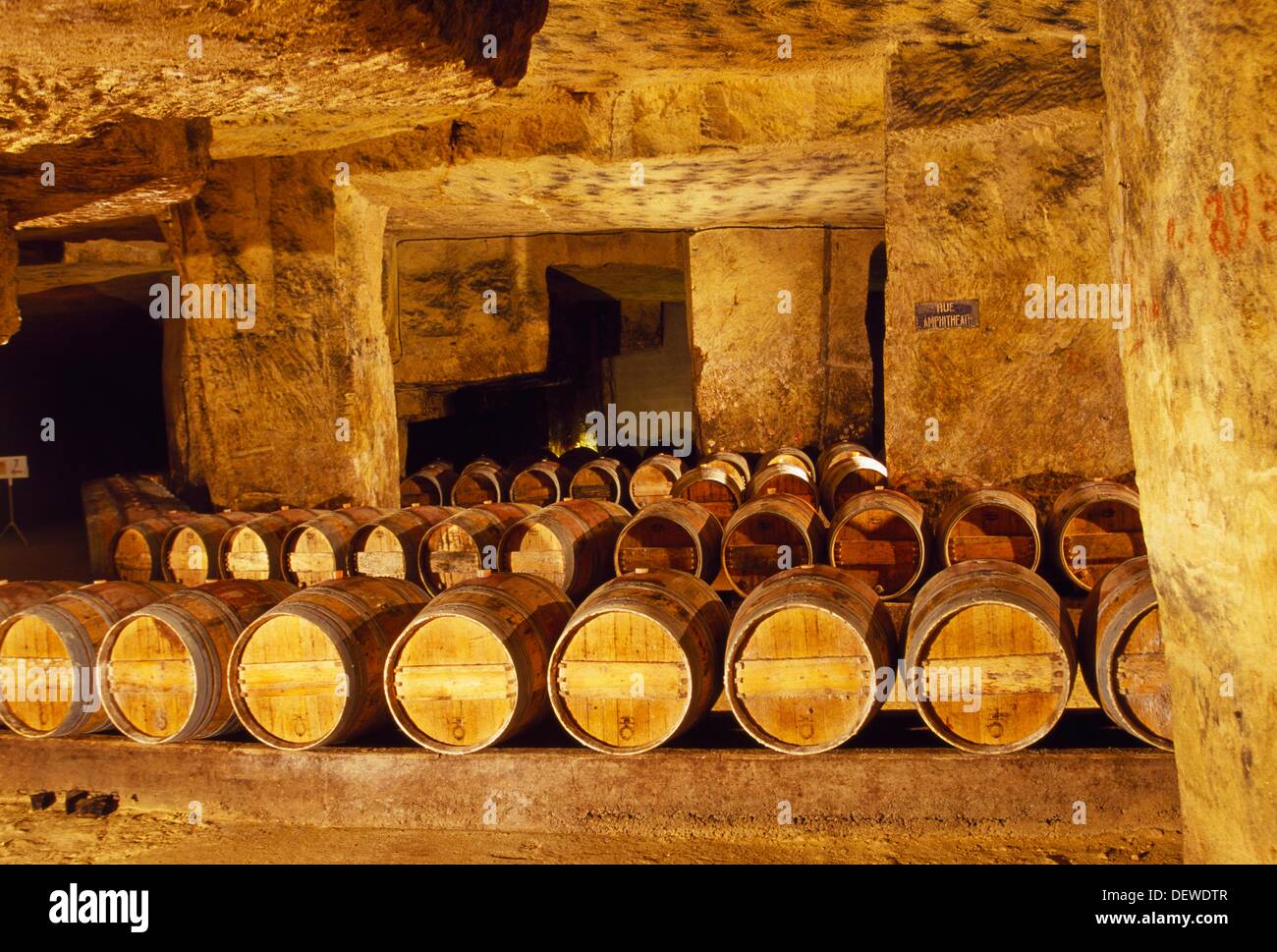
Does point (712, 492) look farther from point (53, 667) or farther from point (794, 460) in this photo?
point (53, 667)

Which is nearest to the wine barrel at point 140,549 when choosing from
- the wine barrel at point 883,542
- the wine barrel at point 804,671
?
the wine barrel at point 883,542

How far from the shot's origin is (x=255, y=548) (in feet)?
18.4

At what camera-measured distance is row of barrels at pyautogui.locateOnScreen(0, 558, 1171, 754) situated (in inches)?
118

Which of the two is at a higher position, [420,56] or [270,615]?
[420,56]

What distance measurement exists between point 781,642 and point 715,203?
5.89 meters

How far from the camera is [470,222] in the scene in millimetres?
9102

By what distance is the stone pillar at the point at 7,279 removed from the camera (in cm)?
410

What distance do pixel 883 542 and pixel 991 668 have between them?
1.87 metres

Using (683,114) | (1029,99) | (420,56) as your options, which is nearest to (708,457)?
(683,114)

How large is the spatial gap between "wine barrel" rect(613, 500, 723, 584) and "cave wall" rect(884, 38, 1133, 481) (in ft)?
4.19

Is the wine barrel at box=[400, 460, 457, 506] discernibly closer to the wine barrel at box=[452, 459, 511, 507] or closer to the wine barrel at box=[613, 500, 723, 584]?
the wine barrel at box=[452, 459, 511, 507]

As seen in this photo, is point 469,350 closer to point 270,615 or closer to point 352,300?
point 352,300

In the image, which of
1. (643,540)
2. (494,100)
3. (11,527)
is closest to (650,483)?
(643,540)

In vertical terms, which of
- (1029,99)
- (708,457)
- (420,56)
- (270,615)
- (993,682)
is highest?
(1029,99)
